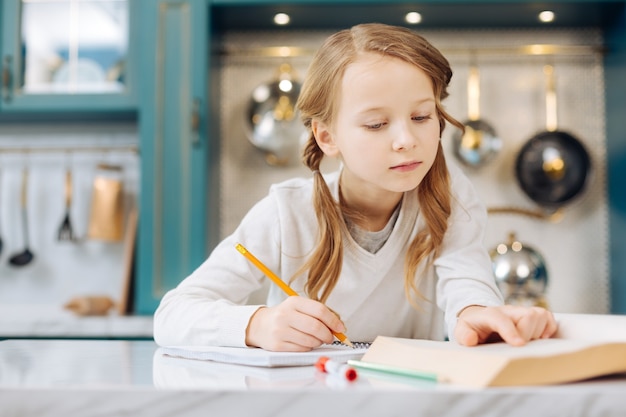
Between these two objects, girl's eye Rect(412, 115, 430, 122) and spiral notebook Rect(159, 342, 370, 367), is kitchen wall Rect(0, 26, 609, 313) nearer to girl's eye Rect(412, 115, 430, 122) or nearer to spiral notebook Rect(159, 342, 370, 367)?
girl's eye Rect(412, 115, 430, 122)

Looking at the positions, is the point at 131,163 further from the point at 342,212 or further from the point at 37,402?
the point at 37,402

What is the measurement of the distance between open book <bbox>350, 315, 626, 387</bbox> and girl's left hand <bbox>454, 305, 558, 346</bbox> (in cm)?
3

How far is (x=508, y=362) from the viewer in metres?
0.50

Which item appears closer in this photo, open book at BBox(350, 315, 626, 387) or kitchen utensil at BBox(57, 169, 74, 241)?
open book at BBox(350, 315, 626, 387)

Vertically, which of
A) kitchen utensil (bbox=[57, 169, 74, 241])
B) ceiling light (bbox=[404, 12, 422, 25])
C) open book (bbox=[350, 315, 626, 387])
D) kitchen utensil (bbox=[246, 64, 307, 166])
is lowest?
open book (bbox=[350, 315, 626, 387])

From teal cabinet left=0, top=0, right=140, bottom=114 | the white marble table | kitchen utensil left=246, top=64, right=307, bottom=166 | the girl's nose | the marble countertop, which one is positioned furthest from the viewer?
kitchen utensil left=246, top=64, right=307, bottom=166

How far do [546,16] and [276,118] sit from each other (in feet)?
3.13

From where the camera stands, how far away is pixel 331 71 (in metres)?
1.04

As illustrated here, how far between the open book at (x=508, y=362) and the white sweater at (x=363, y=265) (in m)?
0.39

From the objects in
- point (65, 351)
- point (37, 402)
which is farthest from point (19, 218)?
point (37, 402)

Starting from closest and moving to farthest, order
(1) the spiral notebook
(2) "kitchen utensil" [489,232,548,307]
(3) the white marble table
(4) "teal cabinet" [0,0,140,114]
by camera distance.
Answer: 1. (3) the white marble table
2. (1) the spiral notebook
3. (2) "kitchen utensil" [489,232,548,307]
4. (4) "teal cabinet" [0,0,140,114]

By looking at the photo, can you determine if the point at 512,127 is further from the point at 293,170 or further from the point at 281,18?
the point at 281,18

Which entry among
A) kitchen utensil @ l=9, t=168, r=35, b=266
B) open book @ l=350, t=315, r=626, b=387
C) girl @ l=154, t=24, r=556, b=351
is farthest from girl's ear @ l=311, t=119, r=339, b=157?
kitchen utensil @ l=9, t=168, r=35, b=266

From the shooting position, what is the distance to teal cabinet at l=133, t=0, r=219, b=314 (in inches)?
88.0
